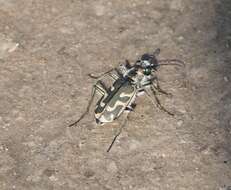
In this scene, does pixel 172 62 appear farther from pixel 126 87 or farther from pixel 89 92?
pixel 89 92

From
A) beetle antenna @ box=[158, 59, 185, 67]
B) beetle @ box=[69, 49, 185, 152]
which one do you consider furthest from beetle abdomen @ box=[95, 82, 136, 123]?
beetle antenna @ box=[158, 59, 185, 67]

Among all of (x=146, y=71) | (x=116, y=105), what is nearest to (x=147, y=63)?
(x=146, y=71)

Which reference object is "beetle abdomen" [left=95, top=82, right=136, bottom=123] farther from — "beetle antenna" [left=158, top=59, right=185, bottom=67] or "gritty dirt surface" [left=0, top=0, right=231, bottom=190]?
"beetle antenna" [left=158, top=59, right=185, bottom=67]

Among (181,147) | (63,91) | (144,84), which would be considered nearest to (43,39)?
(63,91)

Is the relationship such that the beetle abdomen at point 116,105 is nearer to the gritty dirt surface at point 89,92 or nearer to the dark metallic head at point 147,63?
the gritty dirt surface at point 89,92

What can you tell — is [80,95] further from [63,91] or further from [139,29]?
[139,29]

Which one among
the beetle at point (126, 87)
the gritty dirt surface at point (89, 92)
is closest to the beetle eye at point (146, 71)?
the beetle at point (126, 87)

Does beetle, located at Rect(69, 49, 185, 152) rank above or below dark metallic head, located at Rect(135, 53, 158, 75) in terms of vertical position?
below
